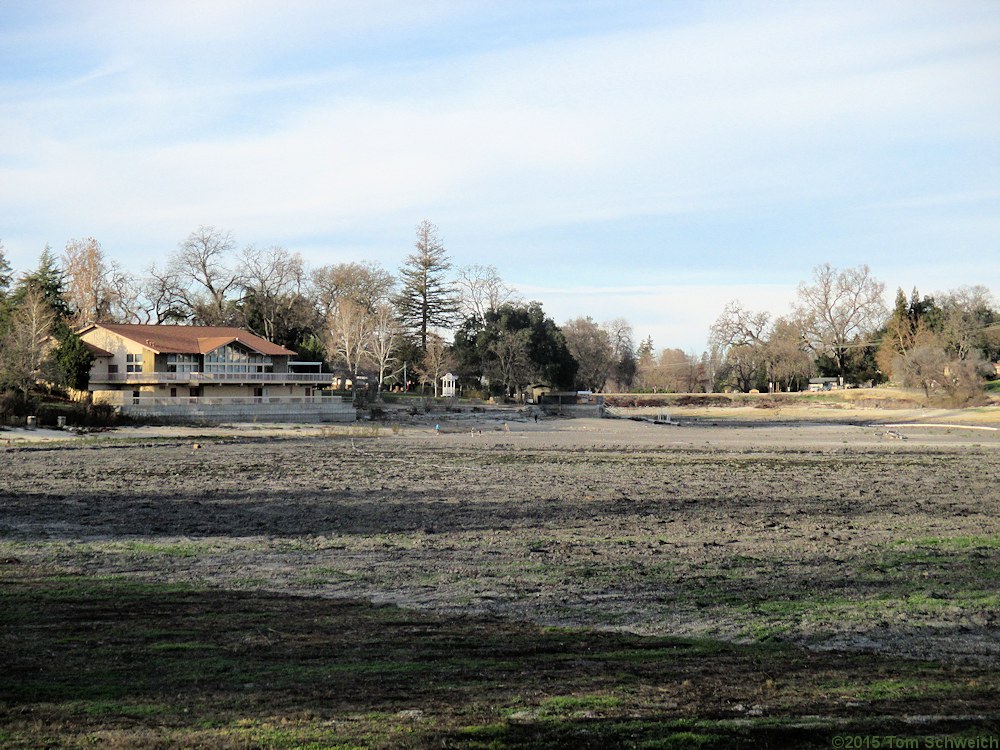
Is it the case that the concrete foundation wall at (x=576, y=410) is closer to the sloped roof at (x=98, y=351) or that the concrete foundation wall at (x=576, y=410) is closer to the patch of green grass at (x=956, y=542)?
the sloped roof at (x=98, y=351)

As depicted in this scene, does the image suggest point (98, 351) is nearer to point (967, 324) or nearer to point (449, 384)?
point (449, 384)

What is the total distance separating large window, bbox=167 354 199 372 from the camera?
67.3 m

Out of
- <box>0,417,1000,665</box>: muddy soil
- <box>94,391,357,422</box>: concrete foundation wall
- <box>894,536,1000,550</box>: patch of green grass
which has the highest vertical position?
<box>94,391,357,422</box>: concrete foundation wall

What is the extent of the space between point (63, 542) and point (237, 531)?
2.91 meters

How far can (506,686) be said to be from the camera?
284 inches

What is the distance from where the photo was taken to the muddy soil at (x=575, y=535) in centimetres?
1049

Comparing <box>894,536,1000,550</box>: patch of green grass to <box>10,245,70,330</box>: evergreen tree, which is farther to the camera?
<box>10,245,70,330</box>: evergreen tree

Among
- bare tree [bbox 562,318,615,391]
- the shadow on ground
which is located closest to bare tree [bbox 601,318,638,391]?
bare tree [bbox 562,318,615,391]

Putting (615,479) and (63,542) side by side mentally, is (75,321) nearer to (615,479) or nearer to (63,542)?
(615,479)

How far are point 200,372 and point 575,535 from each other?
5772cm

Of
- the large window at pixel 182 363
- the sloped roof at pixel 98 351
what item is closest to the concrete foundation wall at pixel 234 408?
the large window at pixel 182 363

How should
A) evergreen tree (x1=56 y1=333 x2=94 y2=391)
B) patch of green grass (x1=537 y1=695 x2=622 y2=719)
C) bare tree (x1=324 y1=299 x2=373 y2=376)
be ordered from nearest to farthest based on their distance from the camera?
patch of green grass (x1=537 y1=695 x2=622 y2=719) → evergreen tree (x1=56 y1=333 x2=94 y2=391) → bare tree (x1=324 y1=299 x2=373 y2=376)

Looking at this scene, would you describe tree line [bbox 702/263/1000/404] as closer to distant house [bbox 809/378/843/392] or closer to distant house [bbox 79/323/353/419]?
distant house [bbox 809/378/843/392]

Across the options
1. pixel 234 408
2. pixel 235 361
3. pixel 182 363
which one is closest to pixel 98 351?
pixel 182 363
